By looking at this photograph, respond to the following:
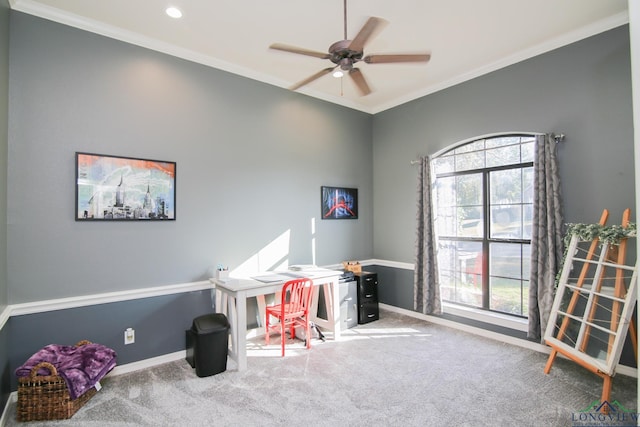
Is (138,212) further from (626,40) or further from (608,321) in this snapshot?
(626,40)

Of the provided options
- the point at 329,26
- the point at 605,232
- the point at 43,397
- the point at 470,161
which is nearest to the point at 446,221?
the point at 470,161

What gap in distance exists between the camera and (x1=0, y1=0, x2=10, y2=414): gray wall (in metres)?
2.39

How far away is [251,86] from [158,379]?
127 inches

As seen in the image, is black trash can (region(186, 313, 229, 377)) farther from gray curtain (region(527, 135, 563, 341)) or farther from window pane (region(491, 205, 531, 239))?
window pane (region(491, 205, 531, 239))

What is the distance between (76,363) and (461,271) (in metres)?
4.09

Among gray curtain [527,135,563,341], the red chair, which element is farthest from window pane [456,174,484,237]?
the red chair

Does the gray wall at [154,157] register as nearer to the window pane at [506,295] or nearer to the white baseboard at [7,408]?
the white baseboard at [7,408]

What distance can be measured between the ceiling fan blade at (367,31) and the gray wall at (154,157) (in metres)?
1.97

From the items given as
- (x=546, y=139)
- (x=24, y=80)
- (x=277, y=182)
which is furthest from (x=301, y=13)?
(x=546, y=139)

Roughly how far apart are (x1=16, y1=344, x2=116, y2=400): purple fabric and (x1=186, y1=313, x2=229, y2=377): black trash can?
651 millimetres

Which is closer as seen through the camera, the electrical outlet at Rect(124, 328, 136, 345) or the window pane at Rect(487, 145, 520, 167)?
the electrical outlet at Rect(124, 328, 136, 345)

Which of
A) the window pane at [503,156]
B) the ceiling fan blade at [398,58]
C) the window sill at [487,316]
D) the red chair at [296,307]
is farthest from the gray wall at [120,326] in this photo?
the window pane at [503,156]

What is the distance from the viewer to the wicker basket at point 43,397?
229 cm

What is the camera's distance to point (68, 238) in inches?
111
